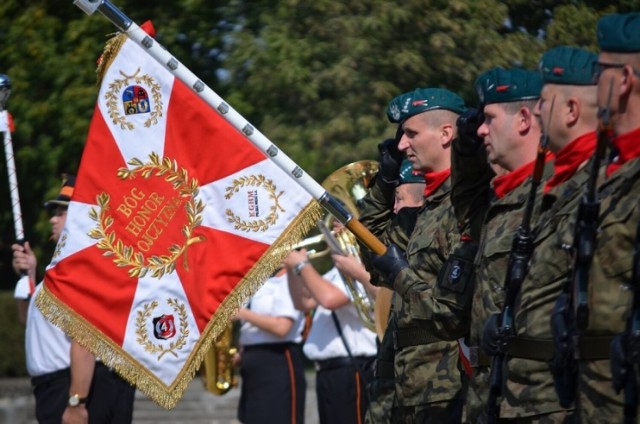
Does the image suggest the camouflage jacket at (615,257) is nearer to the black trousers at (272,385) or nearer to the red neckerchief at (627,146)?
the red neckerchief at (627,146)

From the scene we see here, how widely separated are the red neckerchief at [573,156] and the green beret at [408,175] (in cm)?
231

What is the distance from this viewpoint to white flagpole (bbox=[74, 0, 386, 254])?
18.4ft

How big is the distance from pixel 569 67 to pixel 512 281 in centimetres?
70

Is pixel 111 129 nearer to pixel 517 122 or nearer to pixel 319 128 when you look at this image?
pixel 517 122

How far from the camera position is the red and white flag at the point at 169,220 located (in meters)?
6.19

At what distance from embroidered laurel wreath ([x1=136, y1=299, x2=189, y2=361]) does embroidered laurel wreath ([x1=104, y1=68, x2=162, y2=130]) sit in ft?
2.73

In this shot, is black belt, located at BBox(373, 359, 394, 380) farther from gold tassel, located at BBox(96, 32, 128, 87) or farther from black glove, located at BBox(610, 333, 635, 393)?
black glove, located at BBox(610, 333, 635, 393)

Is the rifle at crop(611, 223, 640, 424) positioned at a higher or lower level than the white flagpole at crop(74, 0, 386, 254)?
lower

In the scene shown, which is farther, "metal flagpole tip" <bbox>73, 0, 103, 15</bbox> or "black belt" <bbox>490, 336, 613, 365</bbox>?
"metal flagpole tip" <bbox>73, 0, 103, 15</bbox>

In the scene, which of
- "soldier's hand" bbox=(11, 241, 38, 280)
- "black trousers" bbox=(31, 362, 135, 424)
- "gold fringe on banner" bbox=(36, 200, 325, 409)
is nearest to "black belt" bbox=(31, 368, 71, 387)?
"black trousers" bbox=(31, 362, 135, 424)

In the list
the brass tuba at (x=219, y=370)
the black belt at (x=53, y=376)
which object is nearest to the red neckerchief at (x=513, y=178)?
the black belt at (x=53, y=376)

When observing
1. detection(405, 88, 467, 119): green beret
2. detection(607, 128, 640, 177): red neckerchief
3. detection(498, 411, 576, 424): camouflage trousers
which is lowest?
detection(498, 411, 576, 424): camouflage trousers

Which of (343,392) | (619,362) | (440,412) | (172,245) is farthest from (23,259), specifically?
(619,362)

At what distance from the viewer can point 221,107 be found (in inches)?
226
